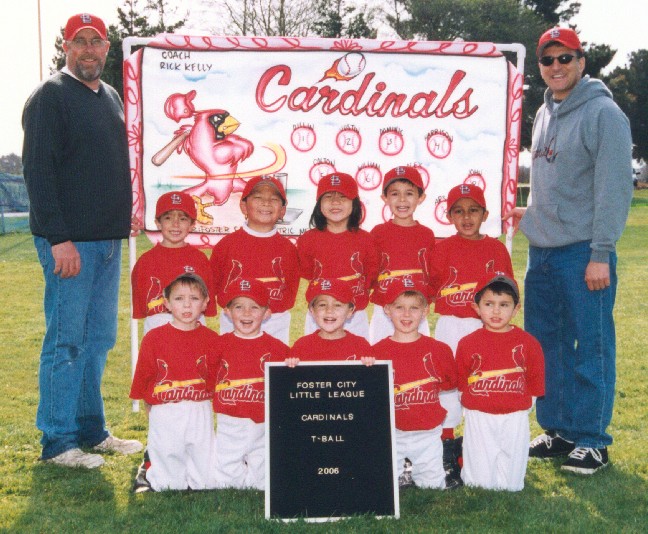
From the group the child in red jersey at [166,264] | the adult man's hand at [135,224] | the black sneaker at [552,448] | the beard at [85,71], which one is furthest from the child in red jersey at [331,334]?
the beard at [85,71]

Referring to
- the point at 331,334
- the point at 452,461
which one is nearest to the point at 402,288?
the point at 331,334

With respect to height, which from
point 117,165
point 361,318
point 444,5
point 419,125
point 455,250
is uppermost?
point 444,5

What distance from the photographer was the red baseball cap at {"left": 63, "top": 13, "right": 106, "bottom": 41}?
4.56m

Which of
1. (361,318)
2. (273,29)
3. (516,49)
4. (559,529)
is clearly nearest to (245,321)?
(361,318)

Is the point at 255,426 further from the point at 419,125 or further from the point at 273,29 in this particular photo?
the point at 273,29

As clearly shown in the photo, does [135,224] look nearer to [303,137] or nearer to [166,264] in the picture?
[166,264]

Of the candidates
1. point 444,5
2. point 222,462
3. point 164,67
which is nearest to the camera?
point 222,462

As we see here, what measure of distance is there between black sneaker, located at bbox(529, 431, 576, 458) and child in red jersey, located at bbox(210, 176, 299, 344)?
187 cm

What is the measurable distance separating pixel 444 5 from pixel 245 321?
3840 cm

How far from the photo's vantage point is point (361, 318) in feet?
15.9

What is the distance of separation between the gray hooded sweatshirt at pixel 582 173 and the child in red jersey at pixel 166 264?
2241 millimetres

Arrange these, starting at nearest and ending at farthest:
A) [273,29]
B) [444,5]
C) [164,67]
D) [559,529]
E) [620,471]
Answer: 1. [559,529]
2. [620,471]
3. [164,67]
4. [273,29]
5. [444,5]

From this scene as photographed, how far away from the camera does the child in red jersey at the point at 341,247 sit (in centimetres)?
465

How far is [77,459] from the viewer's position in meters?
4.58
